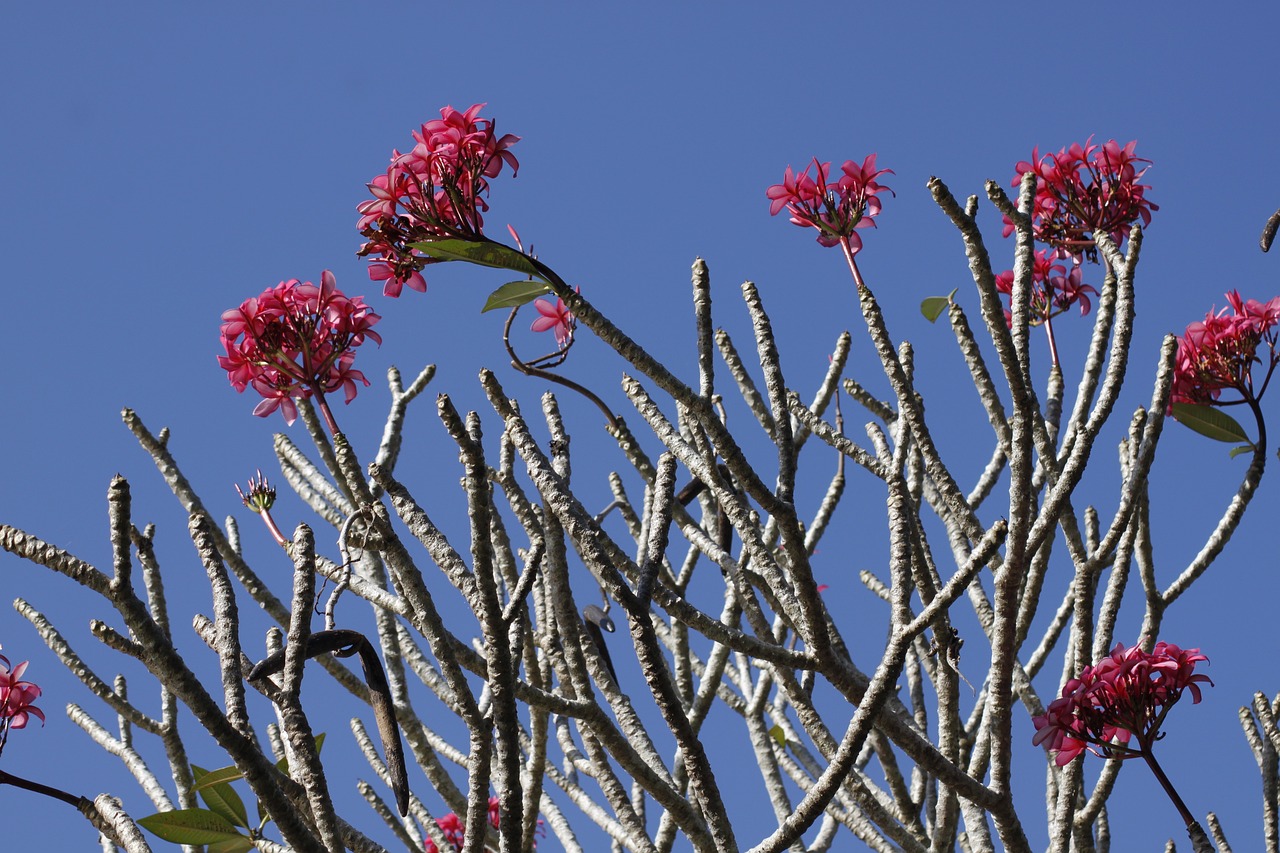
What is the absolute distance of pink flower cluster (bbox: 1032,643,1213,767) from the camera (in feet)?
6.62

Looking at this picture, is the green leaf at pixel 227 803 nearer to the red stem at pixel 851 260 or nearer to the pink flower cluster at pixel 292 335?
the pink flower cluster at pixel 292 335

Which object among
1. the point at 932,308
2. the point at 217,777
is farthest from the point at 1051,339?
the point at 217,777

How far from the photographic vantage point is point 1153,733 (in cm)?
204

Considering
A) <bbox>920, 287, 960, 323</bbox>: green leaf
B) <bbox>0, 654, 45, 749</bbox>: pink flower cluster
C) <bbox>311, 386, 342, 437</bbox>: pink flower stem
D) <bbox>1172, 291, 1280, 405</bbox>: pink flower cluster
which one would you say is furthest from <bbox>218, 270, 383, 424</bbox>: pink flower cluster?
<bbox>1172, 291, 1280, 405</bbox>: pink flower cluster

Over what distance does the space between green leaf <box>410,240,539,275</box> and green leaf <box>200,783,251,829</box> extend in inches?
32.6

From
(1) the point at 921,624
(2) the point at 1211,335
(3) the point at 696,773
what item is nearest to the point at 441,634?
(3) the point at 696,773

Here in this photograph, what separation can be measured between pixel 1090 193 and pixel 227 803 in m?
2.11

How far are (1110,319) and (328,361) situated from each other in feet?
4.82

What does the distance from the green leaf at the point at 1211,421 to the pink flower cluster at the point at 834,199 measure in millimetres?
913

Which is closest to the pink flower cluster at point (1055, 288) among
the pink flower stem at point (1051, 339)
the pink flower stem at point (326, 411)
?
the pink flower stem at point (1051, 339)

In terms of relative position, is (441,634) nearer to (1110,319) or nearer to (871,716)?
(871,716)

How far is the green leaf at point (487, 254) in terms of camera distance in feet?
5.95

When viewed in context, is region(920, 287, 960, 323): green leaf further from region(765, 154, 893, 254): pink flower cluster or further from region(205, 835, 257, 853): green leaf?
region(205, 835, 257, 853): green leaf

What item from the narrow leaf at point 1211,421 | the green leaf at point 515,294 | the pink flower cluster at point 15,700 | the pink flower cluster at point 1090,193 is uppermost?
the pink flower cluster at point 1090,193
